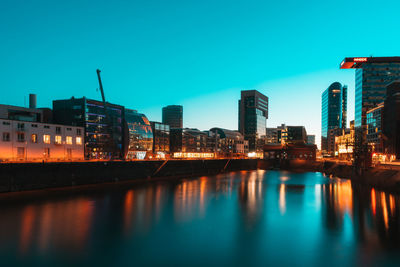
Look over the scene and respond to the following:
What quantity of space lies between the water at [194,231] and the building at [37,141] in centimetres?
2087

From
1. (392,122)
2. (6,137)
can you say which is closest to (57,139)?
(6,137)

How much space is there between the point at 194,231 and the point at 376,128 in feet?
453

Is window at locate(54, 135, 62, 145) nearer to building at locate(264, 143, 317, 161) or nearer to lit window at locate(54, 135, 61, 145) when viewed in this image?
lit window at locate(54, 135, 61, 145)

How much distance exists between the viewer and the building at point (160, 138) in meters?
157

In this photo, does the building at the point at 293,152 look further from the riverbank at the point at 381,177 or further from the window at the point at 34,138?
the window at the point at 34,138

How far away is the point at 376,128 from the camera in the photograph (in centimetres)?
14138

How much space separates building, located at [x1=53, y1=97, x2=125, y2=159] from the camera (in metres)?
97.1

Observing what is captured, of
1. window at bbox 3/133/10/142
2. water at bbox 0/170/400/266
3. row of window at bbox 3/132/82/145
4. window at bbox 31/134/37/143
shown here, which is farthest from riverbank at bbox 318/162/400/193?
window at bbox 3/133/10/142

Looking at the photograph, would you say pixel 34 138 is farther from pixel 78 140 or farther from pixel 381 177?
pixel 381 177

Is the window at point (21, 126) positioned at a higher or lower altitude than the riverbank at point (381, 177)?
higher

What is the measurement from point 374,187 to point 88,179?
6418 centimetres

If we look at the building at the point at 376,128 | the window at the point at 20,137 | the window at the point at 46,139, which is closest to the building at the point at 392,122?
the building at the point at 376,128

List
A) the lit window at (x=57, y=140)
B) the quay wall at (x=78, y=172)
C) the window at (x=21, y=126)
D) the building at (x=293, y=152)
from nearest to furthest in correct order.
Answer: the quay wall at (x=78, y=172)
the window at (x=21, y=126)
the lit window at (x=57, y=140)
the building at (x=293, y=152)

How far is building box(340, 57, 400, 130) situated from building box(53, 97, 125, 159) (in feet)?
466
